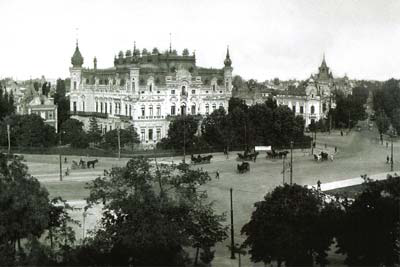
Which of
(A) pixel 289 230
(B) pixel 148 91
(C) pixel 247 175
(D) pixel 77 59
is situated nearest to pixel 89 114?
(D) pixel 77 59

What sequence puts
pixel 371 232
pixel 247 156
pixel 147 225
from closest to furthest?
1. pixel 147 225
2. pixel 371 232
3. pixel 247 156

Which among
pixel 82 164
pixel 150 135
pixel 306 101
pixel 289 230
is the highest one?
pixel 306 101

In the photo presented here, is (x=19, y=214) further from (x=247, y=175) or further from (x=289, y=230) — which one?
(x=247, y=175)

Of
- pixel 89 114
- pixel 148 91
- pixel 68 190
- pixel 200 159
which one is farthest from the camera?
pixel 89 114

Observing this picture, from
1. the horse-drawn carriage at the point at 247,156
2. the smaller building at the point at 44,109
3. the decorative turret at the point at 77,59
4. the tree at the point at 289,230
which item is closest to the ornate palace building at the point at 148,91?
the decorative turret at the point at 77,59

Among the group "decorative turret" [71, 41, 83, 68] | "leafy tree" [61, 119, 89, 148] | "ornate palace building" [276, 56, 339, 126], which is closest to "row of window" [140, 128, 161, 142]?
"leafy tree" [61, 119, 89, 148]

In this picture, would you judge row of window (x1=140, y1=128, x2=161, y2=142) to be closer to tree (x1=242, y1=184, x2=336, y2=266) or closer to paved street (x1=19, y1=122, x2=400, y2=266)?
paved street (x1=19, y1=122, x2=400, y2=266)
